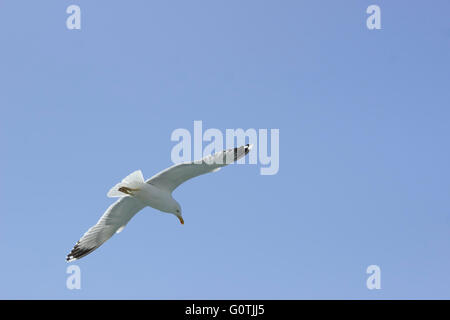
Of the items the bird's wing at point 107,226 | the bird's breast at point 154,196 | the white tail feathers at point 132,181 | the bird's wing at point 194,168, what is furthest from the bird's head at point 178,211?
the white tail feathers at point 132,181

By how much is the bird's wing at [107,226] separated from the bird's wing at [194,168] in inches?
29.9

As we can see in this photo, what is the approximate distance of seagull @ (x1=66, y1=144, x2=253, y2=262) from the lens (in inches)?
309

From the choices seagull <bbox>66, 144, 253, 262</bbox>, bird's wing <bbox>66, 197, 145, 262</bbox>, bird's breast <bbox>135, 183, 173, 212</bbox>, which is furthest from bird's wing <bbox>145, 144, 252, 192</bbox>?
bird's wing <bbox>66, 197, 145, 262</bbox>

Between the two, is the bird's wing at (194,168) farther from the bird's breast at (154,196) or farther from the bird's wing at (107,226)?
the bird's wing at (107,226)

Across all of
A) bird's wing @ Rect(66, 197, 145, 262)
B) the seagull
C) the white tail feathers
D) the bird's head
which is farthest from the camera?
bird's wing @ Rect(66, 197, 145, 262)

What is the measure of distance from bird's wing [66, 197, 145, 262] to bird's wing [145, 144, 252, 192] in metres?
0.76

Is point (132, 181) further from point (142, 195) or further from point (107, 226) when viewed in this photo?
point (107, 226)

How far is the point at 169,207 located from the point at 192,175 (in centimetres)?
68

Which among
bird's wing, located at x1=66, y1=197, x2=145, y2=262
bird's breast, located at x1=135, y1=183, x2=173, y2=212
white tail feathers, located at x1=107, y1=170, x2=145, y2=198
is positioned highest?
white tail feathers, located at x1=107, y1=170, x2=145, y2=198

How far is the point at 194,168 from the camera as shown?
7902 millimetres

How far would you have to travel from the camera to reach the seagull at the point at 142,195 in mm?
7848

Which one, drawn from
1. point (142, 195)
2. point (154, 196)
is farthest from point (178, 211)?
point (142, 195)

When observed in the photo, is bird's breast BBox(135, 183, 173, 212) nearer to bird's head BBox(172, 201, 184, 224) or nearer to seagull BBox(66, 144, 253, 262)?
seagull BBox(66, 144, 253, 262)
